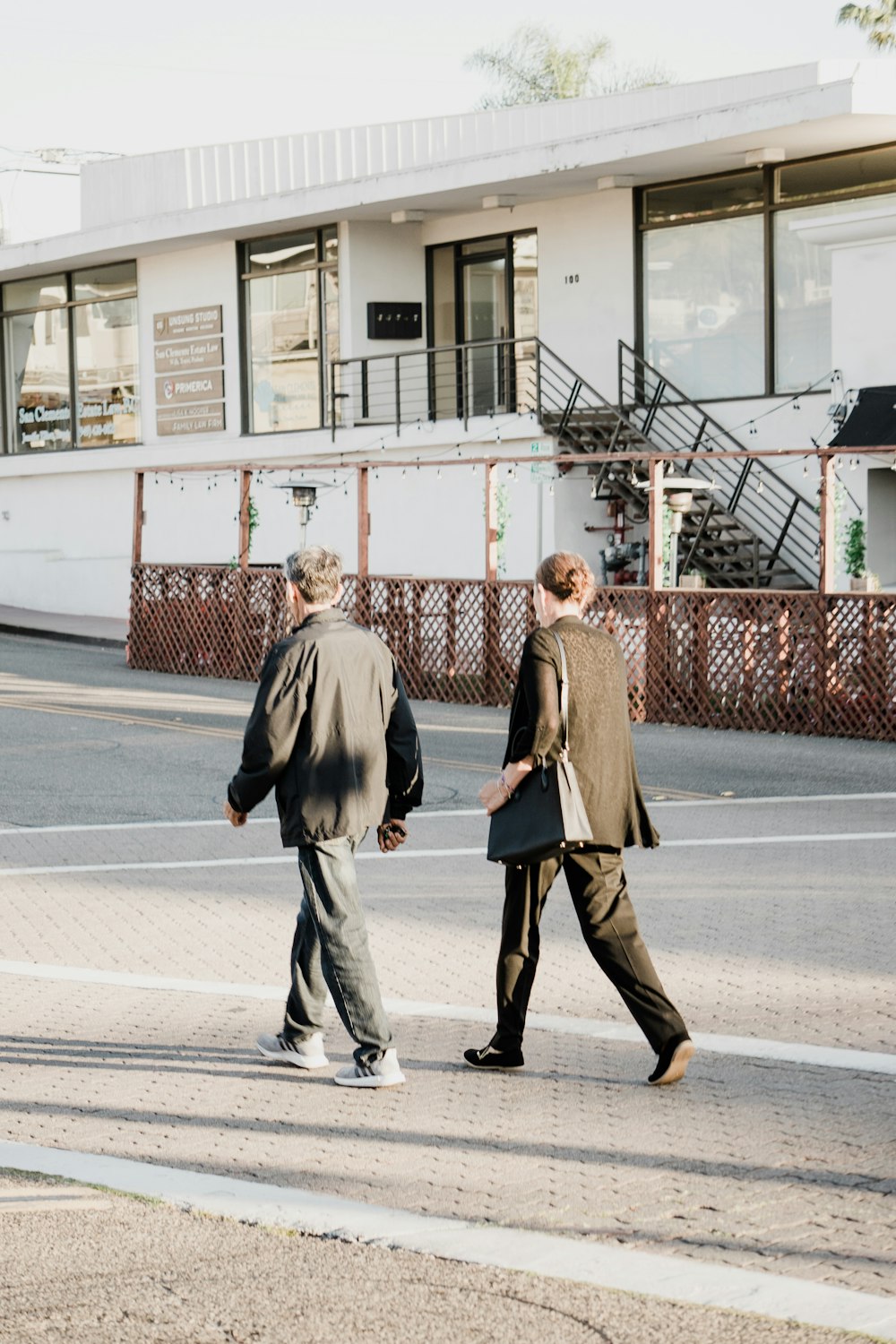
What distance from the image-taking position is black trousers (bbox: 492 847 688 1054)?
246 inches

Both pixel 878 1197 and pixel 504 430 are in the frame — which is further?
pixel 504 430

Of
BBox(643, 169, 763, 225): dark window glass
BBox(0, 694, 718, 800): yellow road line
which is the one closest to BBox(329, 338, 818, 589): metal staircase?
BBox(643, 169, 763, 225): dark window glass

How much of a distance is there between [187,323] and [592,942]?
25869mm

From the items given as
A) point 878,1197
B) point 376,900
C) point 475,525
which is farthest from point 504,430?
point 878,1197

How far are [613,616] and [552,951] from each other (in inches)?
416

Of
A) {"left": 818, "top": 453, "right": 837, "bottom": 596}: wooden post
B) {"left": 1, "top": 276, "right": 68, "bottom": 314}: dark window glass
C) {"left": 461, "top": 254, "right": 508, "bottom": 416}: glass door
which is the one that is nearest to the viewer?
{"left": 818, "top": 453, "right": 837, "bottom": 596}: wooden post

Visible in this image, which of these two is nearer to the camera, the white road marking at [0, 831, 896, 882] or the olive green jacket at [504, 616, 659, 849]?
the olive green jacket at [504, 616, 659, 849]

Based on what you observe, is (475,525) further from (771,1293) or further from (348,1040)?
(771,1293)

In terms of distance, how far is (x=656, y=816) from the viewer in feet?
42.6

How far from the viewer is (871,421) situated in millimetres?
21031

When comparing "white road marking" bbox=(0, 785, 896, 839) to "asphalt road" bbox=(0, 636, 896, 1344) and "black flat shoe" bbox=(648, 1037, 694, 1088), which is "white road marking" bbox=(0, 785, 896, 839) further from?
"black flat shoe" bbox=(648, 1037, 694, 1088)

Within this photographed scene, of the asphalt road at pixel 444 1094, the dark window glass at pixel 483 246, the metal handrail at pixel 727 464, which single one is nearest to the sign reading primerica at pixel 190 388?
the dark window glass at pixel 483 246

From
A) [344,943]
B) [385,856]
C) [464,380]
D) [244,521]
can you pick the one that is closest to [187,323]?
[464,380]

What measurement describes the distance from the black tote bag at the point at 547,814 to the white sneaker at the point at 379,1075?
78 cm
